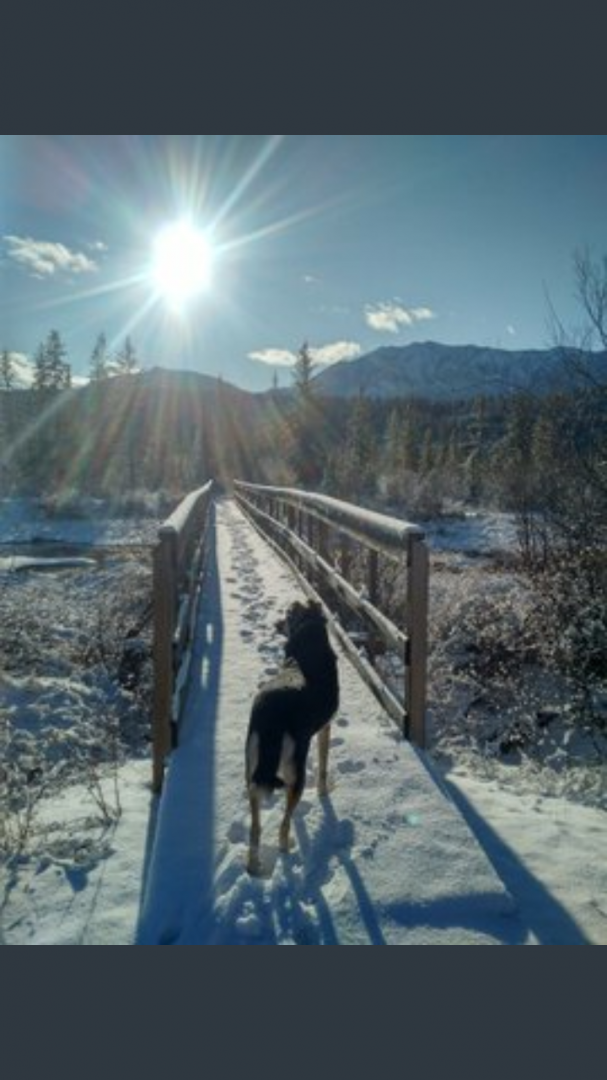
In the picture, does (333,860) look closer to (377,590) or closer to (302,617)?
(302,617)

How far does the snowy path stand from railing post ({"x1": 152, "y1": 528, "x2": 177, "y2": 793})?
0.41ft

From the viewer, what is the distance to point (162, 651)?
4.20 metres

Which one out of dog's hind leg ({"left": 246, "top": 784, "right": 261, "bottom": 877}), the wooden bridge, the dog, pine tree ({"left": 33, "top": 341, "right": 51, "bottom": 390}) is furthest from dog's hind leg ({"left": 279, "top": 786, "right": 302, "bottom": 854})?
pine tree ({"left": 33, "top": 341, "right": 51, "bottom": 390})

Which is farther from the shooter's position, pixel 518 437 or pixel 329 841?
pixel 518 437

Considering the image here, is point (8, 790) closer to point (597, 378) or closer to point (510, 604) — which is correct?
point (597, 378)

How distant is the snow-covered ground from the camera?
2.73 m

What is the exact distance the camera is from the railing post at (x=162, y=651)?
418 cm

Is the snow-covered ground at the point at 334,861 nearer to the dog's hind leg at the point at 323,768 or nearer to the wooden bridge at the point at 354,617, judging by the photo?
the dog's hind leg at the point at 323,768

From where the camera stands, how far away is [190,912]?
→ 281 centimetres

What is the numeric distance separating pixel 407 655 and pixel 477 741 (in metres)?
2.68

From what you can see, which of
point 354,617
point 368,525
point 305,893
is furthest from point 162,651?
point 354,617

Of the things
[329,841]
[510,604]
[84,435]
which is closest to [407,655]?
[329,841]

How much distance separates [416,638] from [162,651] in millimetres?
1525

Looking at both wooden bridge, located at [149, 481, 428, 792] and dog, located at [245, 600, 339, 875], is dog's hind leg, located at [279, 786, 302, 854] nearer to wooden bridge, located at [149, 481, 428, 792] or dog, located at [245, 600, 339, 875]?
dog, located at [245, 600, 339, 875]
